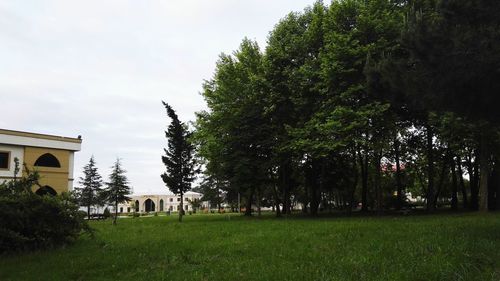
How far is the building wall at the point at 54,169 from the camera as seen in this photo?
51844mm

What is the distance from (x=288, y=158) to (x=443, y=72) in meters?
24.1

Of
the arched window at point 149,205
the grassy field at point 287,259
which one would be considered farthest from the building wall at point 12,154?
the arched window at point 149,205

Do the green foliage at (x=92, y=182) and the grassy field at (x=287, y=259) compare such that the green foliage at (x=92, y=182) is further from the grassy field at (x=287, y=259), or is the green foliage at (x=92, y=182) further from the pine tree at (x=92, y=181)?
the grassy field at (x=287, y=259)

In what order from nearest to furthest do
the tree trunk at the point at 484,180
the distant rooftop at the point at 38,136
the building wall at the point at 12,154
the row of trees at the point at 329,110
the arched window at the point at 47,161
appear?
the row of trees at the point at 329,110, the tree trunk at the point at 484,180, the building wall at the point at 12,154, the distant rooftop at the point at 38,136, the arched window at the point at 47,161

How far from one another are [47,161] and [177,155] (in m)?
19.0

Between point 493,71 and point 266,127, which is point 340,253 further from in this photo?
point 266,127

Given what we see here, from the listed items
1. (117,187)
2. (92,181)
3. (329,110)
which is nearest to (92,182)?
(92,181)

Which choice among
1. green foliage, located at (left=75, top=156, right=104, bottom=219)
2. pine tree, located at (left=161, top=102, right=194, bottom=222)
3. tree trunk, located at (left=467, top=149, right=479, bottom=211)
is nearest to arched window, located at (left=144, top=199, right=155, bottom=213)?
green foliage, located at (left=75, top=156, right=104, bottom=219)

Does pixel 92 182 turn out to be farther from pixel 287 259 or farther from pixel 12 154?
pixel 287 259

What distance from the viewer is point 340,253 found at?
1126 centimetres

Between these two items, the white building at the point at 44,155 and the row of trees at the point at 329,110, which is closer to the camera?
the row of trees at the point at 329,110

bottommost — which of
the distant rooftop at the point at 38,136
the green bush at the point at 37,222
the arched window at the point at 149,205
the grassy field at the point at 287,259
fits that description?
the arched window at the point at 149,205

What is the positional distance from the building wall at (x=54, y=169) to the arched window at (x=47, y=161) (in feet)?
1.03

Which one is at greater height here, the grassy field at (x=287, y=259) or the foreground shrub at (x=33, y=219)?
the foreground shrub at (x=33, y=219)
